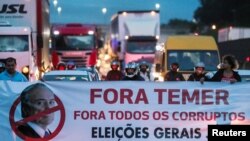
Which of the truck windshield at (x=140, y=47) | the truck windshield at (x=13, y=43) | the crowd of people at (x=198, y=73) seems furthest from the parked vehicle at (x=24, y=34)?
the truck windshield at (x=140, y=47)

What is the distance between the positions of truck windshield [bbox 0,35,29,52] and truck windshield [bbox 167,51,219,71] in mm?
4973

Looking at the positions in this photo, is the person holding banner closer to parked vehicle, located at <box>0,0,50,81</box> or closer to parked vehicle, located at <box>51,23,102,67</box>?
parked vehicle, located at <box>0,0,50,81</box>

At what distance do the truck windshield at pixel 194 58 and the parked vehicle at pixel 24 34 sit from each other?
464cm

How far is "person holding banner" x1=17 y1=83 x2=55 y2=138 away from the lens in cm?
1161

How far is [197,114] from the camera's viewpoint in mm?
11867

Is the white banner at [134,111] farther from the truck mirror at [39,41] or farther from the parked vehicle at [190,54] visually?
the truck mirror at [39,41]

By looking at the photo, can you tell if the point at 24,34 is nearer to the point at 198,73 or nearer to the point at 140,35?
the point at 198,73

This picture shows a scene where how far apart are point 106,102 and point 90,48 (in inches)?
1138

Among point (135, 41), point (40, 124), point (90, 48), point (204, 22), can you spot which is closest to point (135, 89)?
point (40, 124)

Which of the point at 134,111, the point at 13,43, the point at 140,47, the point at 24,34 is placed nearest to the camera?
the point at 134,111

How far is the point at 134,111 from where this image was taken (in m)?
11.8

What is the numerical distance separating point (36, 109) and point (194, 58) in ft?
48.4

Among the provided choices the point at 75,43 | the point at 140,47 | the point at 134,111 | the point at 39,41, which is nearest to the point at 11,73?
the point at 134,111

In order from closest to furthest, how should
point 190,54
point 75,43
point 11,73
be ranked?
point 11,73, point 190,54, point 75,43
